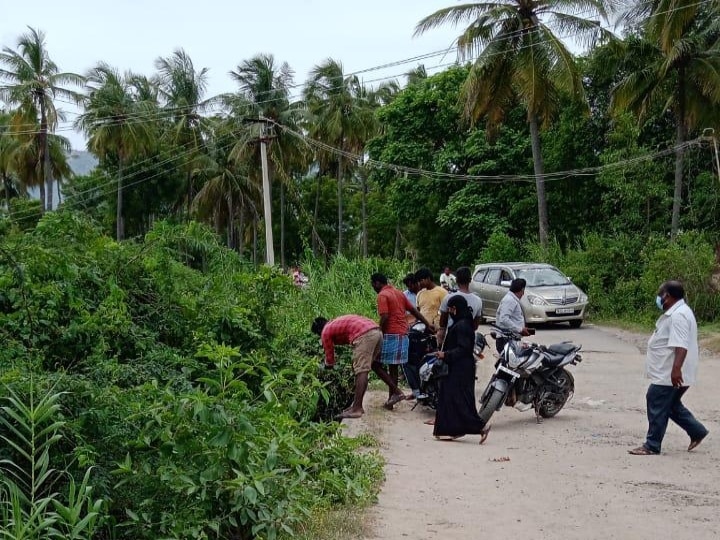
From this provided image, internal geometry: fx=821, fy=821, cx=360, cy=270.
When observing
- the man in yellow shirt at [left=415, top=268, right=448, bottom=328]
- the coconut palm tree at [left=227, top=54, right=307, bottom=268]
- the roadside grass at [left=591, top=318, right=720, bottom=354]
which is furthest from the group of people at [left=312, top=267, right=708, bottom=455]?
the coconut palm tree at [left=227, top=54, right=307, bottom=268]

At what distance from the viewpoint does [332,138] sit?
48.8 meters

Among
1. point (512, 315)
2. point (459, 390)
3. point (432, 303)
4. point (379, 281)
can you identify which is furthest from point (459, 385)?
point (432, 303)

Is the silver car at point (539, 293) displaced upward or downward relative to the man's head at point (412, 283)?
downward

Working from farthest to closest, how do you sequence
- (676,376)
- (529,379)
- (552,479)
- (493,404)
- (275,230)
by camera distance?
(275,230), (529,379), (493,404), (676,376), (552,479)

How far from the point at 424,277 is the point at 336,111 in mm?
38682

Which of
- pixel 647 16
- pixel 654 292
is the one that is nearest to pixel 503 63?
pixel 647 16

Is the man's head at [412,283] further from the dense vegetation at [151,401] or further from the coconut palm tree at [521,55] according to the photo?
the coconut palm tree at [521,55]

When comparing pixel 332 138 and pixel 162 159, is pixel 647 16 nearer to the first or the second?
pixel 332 138

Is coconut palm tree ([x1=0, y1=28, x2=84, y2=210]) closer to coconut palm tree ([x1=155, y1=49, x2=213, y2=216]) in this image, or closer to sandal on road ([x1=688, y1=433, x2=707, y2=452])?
coconut palm tree ([x1=155, y1=49, x2=213, y2=216])

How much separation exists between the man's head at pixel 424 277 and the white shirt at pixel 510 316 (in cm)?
128

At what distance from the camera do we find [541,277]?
21.8m

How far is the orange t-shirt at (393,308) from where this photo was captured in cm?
1023

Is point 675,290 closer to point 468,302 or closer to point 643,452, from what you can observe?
point 643,452

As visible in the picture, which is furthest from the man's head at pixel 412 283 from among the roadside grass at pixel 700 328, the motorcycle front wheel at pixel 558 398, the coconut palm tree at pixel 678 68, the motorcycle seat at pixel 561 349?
the coconut palm tree at pixel 678 68
